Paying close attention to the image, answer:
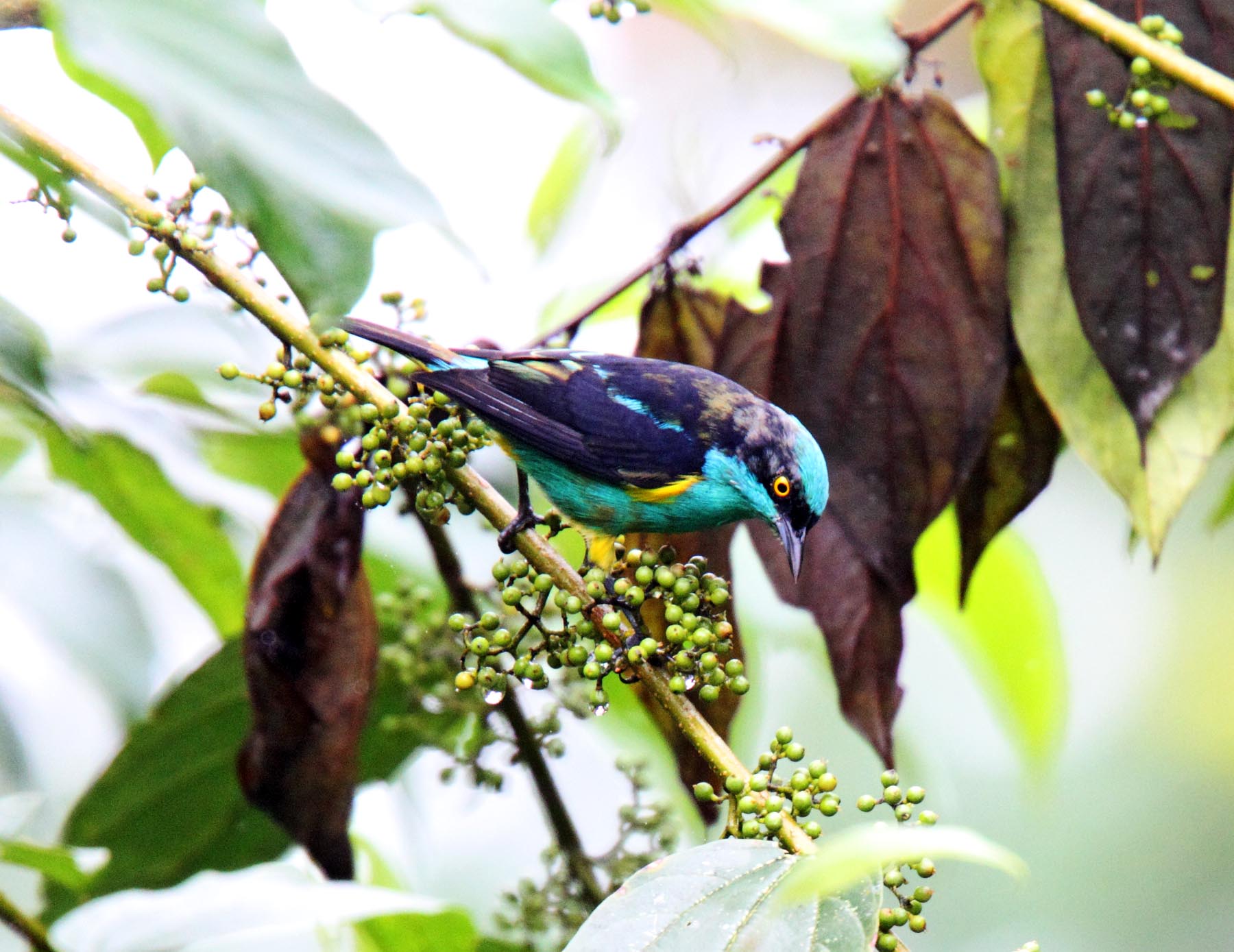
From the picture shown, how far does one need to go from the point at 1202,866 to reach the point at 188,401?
259 inches

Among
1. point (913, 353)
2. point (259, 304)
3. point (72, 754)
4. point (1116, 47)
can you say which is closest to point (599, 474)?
point (913, 353)

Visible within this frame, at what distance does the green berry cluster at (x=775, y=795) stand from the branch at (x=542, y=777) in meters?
0.68

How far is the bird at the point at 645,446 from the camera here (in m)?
2.57

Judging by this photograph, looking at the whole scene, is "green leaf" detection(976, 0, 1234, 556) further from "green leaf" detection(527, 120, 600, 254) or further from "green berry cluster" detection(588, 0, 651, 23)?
"green leaf" detection(527, 120, 600, 254)

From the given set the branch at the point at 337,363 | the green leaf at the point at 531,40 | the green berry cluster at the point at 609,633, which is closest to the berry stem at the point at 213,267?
the branch at the point at 337,363

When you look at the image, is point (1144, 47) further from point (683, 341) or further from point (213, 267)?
point (213, 267)

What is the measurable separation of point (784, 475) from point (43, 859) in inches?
60.1

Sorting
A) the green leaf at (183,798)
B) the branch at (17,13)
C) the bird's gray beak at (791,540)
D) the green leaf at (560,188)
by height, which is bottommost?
the green leaf at (183,798)

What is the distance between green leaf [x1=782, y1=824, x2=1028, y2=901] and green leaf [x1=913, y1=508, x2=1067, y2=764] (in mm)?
1676

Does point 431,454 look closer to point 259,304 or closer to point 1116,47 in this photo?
point 259,304

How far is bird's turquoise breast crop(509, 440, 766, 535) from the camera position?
277cm

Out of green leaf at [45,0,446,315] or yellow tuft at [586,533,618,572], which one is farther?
yellow tuft at [586,533,618,572]

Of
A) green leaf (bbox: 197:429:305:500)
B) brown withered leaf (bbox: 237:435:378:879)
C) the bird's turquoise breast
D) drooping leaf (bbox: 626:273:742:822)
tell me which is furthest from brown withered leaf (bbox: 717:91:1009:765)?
green leaf (bbox: 197:429:305:500)

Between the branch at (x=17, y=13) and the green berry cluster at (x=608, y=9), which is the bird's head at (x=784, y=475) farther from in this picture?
the branch at (x=17, y=13)
